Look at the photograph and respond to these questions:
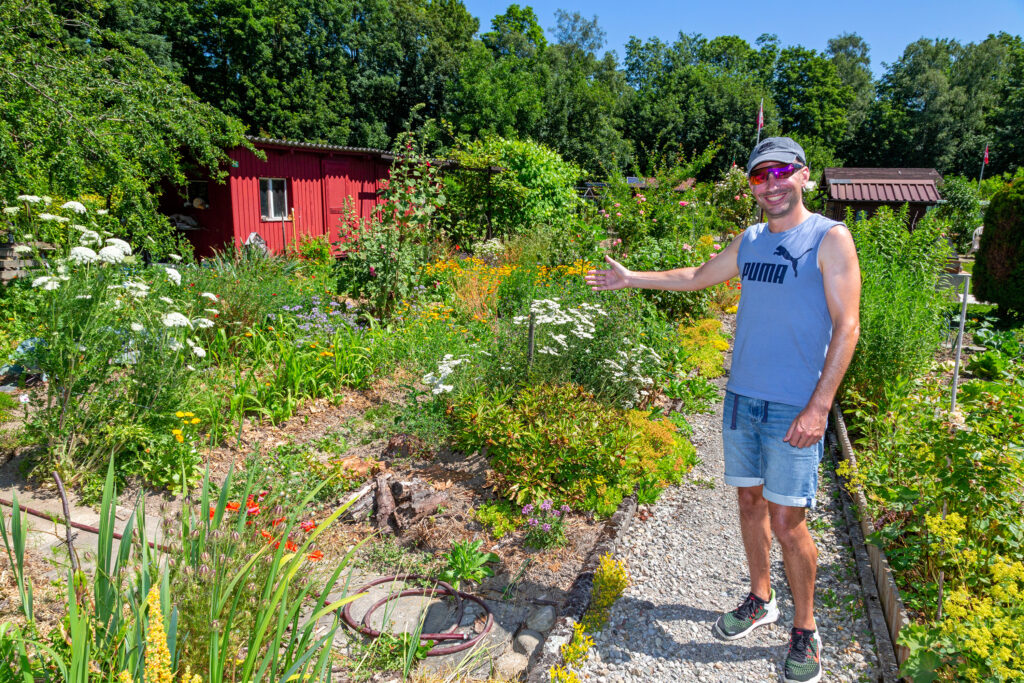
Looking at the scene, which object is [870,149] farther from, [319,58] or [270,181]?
[270,181]

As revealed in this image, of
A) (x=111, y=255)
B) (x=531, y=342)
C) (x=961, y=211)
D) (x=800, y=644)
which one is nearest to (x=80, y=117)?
(x=111, y=255)

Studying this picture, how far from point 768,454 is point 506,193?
430 inches

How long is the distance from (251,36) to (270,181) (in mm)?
15402

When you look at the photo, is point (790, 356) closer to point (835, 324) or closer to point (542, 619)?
point (835, 324)

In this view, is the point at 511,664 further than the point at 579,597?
No

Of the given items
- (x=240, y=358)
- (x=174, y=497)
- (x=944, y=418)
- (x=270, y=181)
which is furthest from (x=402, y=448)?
(x=270, y=181)

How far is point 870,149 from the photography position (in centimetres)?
4522

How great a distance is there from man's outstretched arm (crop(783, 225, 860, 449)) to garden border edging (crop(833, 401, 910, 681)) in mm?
881

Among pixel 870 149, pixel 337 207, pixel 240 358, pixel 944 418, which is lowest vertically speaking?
pixel 240 358

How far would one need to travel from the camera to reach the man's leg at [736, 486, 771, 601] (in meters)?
2.62

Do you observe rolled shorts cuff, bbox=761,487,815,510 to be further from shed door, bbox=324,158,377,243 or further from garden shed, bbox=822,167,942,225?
garden shed, bbox=822,167,942,225

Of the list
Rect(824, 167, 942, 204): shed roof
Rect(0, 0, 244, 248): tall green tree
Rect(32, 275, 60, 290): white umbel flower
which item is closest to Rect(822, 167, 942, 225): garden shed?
Rect(824, 167, 942, 204): shed roof

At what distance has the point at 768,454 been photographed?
96.3 inches

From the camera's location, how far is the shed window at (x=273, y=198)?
1464cm
